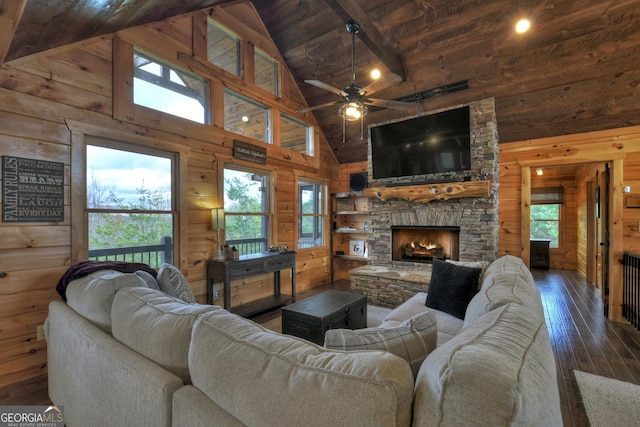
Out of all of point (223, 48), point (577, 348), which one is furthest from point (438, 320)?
point (223, 48)

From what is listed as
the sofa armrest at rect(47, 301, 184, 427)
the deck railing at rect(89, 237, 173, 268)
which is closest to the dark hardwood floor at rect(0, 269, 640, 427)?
the sofa armrest at rect(47, 301, 184, 427)

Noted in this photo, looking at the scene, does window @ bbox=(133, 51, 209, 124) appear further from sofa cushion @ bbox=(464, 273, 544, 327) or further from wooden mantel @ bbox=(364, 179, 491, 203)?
sofa cushion @ bbox=(464, 273, 544, 327)

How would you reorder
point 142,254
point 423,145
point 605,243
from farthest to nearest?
point 423,145 → point 605,243 → point 142,254

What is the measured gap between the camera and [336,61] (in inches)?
180

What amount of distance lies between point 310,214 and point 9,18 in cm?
455

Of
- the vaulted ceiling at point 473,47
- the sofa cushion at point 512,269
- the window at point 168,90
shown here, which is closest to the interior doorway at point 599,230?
the vaulted ceiling at point 473,47

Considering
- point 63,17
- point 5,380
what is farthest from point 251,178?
point 5,380

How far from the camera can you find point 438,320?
240 centimetres

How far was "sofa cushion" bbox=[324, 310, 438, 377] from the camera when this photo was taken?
39.6 inches

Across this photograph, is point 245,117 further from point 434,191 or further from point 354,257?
point 354,257

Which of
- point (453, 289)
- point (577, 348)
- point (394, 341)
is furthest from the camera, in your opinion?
point (577, 348)

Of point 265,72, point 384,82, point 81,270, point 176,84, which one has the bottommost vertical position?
point 81,270

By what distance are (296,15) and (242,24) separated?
833mm

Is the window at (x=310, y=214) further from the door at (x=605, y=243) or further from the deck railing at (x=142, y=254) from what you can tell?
the door at (x=605, y=243)
